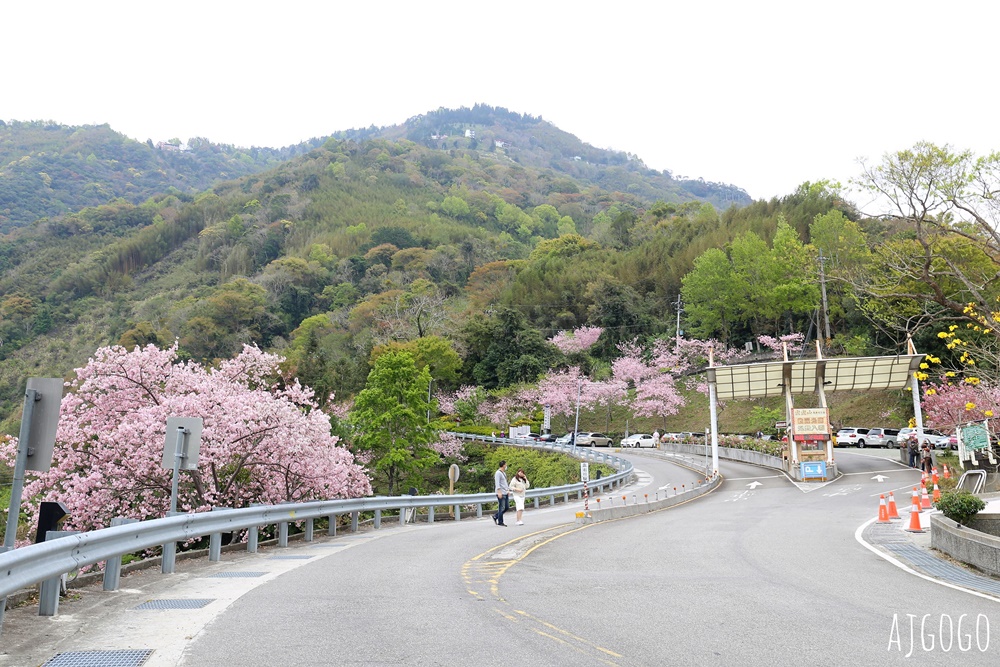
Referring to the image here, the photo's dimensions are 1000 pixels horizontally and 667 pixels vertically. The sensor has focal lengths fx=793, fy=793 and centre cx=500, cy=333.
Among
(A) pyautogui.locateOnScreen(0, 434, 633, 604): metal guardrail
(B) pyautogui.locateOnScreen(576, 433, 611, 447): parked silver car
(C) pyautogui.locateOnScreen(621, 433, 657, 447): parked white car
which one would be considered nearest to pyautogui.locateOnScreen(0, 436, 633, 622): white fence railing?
(A) pyautogui.locateOnScreen(0, 434, 633, 604): metal guardrail

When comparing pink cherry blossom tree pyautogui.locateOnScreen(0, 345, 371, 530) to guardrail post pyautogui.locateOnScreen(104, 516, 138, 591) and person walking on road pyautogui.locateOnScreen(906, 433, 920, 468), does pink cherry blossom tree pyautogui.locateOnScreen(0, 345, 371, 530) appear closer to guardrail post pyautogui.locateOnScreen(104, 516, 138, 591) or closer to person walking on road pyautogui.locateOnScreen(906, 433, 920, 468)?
guardrail post pyautogui.locateOnScreen(104, 516, 138, 591)

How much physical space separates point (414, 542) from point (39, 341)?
11922cm

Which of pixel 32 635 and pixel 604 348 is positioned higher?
pixel 604 348

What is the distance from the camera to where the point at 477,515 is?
27.9m

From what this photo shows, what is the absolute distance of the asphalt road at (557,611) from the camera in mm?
6133

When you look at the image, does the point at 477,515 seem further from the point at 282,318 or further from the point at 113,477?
the point at 282,318

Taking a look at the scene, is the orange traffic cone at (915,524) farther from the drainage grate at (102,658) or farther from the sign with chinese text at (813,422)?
the sign with chinese text at (813,422)

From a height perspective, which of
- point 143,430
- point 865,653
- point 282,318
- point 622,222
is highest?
point 622,222

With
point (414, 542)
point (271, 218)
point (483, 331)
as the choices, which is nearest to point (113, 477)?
point (414, 542)

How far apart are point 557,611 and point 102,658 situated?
4007 millimetres

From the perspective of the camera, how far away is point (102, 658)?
19.3 ft

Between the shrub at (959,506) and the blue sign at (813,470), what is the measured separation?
74.6ft

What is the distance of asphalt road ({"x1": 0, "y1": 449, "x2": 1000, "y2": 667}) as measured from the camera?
6133mm

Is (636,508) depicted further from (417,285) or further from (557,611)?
(417,285)
